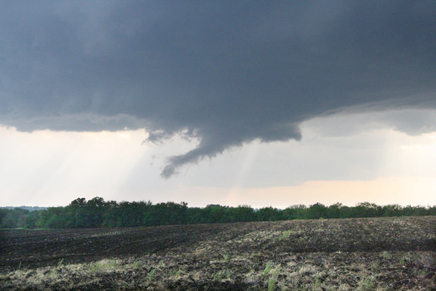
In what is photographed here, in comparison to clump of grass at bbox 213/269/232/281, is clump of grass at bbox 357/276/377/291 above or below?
below

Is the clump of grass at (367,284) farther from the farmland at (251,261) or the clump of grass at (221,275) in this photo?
the clump of grass at (221,275)

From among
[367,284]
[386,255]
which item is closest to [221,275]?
[367,284]

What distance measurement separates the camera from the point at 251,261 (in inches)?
917

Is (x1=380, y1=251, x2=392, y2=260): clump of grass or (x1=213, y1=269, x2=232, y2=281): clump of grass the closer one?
(x1=213, y1=269, x2=232, y2=281): clump of grass

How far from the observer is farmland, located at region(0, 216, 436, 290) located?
16844mm

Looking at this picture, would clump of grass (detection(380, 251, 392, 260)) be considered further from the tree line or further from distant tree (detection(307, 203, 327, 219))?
the tree line

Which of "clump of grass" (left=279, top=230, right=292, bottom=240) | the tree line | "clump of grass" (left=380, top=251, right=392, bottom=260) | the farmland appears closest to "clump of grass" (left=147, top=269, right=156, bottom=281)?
the farmland

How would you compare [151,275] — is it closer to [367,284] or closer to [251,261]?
[251,261]

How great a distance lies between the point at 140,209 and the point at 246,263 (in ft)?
197

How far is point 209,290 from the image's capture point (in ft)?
52.3

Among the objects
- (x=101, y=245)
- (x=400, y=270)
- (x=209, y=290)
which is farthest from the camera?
(x=101, y=245)

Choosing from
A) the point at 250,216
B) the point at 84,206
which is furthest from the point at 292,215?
the point at 84,206

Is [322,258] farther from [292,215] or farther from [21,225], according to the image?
[21,225]

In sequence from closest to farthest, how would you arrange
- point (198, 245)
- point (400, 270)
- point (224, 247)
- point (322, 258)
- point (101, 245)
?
point (400, 270) → point (322, 258) → point (224, 247) → point (198, 245) → point (101, 245)
